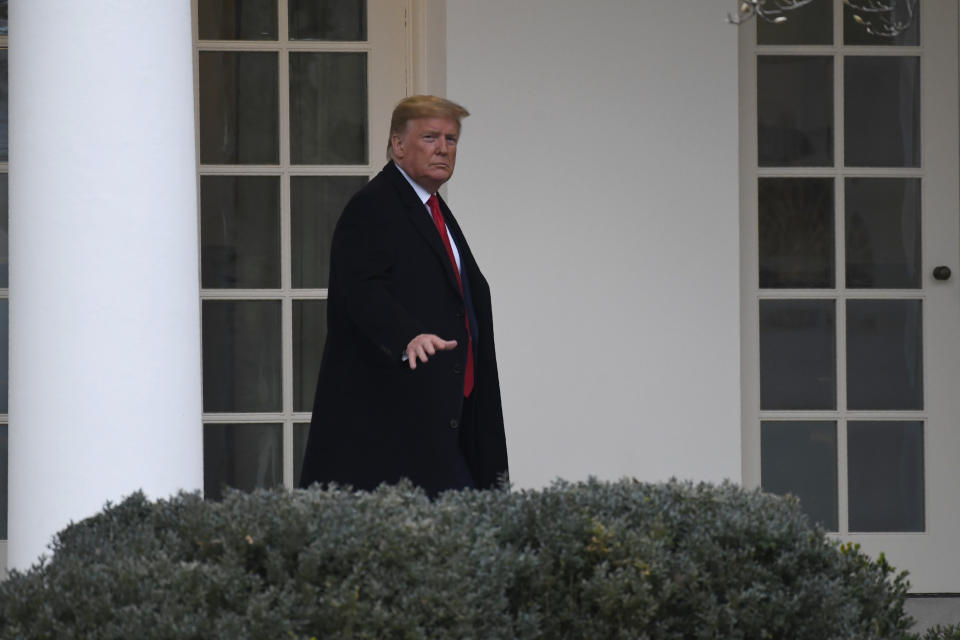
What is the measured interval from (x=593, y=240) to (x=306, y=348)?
1.31m

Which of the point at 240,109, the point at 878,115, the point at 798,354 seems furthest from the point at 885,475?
the point at 240,109

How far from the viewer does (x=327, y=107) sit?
19.8ft

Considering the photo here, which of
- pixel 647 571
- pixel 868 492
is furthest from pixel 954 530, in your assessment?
pixel 647 571

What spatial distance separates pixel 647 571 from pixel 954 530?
3.46 m

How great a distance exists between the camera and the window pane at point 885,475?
5.93m

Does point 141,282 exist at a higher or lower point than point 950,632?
higher

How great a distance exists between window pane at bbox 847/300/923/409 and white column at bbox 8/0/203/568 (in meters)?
3.04

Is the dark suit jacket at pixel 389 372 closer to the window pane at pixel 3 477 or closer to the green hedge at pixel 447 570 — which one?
the green hedge at pixel 447 570

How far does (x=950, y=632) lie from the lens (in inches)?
153

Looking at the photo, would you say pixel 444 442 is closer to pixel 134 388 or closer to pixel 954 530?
pixel 134 388

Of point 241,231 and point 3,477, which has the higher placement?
point 241,231

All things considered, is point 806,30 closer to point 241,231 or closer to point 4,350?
point 241,231

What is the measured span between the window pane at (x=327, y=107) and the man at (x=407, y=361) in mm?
1844

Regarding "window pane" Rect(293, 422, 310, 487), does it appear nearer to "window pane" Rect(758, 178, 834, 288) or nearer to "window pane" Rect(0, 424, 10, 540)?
"window pane" Rect(0, 424, 10, 540)
